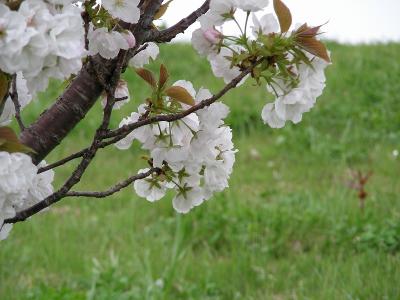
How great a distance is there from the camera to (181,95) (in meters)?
1.30

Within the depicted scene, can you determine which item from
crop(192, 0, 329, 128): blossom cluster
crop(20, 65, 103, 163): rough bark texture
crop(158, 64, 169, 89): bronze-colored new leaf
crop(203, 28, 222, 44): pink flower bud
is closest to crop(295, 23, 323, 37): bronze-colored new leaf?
crop(192, 0, 329, 128): blossom cluster

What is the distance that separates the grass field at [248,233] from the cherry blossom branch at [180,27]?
1.44 m

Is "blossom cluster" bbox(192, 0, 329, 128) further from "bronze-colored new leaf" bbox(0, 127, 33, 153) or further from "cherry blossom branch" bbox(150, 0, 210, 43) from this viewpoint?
"bronze-colored new leaf" bbox(0, 127, 33, 153)

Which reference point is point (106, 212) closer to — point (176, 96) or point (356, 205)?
point (356, 205)

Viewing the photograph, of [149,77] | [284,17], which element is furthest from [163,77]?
[284,17]

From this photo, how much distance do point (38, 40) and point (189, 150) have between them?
500 millimetres

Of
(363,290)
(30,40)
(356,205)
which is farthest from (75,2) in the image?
(356,205)

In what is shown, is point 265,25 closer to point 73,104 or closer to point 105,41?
point 105,41

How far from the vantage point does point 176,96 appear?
4.27 ft

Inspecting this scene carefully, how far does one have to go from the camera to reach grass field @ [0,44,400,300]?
9.59ft

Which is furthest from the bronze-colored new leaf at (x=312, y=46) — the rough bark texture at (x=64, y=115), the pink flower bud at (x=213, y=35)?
the rough bark texture at (x=64, y=115)

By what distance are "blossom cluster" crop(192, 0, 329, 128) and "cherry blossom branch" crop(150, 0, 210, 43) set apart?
0.06 meters

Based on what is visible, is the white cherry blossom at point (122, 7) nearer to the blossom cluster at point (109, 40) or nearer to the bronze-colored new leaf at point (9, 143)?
the blossom cluster at point (109, 40)

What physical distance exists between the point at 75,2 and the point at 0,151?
0.36m
